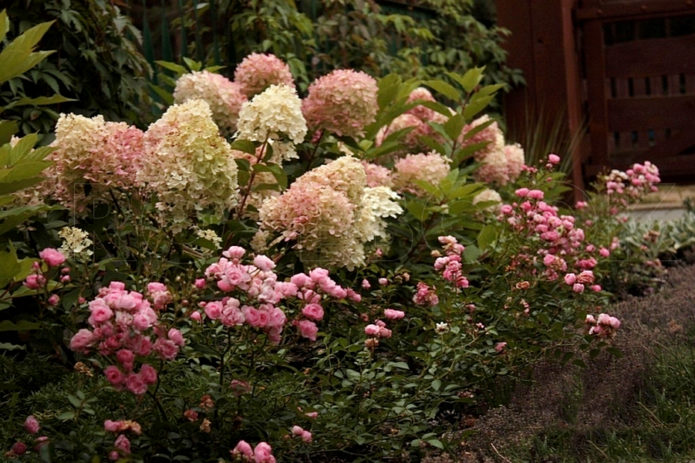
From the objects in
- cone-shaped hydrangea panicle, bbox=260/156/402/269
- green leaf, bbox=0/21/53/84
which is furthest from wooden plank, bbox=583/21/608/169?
green leaf, bbox=0/21/53/84

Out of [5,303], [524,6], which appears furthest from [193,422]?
[524,6]

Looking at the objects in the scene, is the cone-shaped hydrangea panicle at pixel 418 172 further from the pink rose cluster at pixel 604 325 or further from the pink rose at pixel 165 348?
the pink rose at pixel 165 348

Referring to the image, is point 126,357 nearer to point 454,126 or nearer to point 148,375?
point 148,375

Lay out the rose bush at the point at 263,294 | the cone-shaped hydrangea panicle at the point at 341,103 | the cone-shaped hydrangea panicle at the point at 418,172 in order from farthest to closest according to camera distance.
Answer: the cone-shaped hydrangea panicle at the point at 418,172 < the cone-shaped hydrangea panicle at the point at 341,103 < the rose bush at the point at 263,294

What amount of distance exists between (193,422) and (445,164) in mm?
2372

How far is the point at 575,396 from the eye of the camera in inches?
105

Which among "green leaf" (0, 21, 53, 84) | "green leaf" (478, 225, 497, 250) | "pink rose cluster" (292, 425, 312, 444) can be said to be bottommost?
"green leaf" (478, 225, 497, 250)

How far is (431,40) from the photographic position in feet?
24.6

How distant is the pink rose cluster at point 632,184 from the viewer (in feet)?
15.9

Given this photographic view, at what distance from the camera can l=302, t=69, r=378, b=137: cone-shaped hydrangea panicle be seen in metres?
3.59

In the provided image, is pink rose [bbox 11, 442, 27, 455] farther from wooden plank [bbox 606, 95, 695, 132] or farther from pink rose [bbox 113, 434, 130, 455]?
wooden plank [bbox 606, 95, 695, 132]

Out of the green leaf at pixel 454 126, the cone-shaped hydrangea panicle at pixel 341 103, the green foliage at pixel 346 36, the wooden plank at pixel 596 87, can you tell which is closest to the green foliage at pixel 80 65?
the green foliage at pixel 346 36

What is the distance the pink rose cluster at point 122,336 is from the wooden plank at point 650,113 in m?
7.51

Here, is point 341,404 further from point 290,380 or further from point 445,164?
point 445,164
